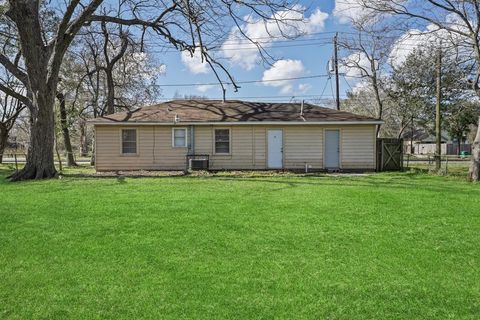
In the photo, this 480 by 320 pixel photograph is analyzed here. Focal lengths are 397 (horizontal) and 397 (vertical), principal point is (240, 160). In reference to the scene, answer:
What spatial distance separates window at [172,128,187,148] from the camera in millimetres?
17453

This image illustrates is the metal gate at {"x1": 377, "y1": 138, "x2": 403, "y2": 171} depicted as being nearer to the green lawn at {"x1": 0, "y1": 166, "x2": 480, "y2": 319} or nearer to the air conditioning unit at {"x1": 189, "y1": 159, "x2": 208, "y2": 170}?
the air conditioning unit at {"x1": 189, "y1": 159, "x2": 208, "y2": 170}

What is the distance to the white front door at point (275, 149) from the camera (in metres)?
17.5

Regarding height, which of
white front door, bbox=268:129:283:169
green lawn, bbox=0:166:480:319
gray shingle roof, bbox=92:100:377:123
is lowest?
green lawn, bbox=0:166:480:319

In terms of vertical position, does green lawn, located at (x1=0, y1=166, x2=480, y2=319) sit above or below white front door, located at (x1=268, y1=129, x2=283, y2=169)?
below

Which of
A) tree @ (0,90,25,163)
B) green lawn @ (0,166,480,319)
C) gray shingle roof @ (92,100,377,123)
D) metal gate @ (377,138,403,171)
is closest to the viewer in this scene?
green lawn @ (0,166,480,319)

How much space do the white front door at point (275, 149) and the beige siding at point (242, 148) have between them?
18 centimetres

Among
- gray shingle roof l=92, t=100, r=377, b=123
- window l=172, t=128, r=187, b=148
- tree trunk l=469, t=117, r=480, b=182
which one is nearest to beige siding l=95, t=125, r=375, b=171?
window l=172, t=128, r=187, b=148

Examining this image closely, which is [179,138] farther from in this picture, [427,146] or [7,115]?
[427,146]

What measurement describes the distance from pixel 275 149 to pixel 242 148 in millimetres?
1456

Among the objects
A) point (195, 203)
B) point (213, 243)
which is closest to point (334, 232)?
point (213, 243)

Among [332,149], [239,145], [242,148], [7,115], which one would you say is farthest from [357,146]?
[7,115]

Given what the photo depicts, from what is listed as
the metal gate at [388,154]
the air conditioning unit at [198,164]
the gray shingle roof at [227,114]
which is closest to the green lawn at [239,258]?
the air conditioning unit at [198,164]

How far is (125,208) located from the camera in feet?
25.1

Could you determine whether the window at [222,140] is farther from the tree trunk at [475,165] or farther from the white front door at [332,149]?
the tree trunk at [475,165]
